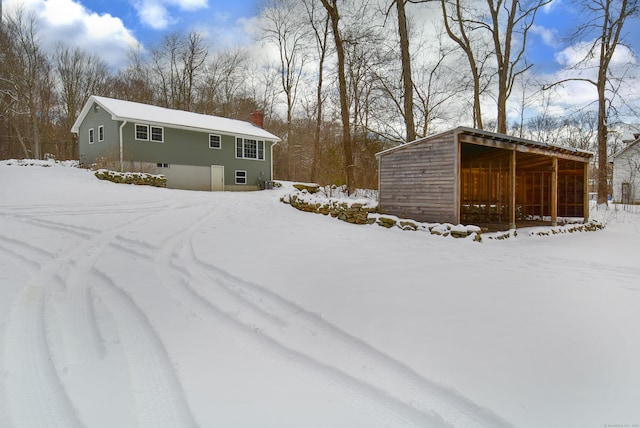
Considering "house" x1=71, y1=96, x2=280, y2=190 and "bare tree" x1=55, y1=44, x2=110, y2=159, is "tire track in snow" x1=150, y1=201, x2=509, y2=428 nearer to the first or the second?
"house" x1=71, y1=96, x2=280, y2=190

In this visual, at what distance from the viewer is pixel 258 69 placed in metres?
30.7

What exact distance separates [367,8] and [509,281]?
13606mm

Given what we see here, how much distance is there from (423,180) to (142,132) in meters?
16.0

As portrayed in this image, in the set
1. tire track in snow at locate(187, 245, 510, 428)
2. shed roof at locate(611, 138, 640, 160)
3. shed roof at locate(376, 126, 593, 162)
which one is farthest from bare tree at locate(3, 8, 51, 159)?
shed roof at locate(611, 138, 640, 160)

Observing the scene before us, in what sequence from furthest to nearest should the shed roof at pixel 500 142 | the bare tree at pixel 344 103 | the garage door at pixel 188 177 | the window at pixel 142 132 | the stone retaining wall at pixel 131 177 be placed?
the garage door at pixel 188 177, the window at pixel 142 132, the stone retaining wall at pixel 131 177, the bare tree at pixel 344 103, the shed roof at pixel 500 142

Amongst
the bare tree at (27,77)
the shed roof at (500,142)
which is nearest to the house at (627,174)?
the shed roof at (500,142)

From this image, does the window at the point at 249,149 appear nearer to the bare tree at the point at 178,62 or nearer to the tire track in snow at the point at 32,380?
the bare tree at the point at 178,62

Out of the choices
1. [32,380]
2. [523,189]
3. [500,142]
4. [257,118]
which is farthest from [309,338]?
[257,118]

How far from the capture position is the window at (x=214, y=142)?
2161 cm

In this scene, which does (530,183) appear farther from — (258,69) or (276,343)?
(258,69)

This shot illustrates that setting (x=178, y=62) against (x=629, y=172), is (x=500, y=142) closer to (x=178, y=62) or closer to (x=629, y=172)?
(x=629, y=172)

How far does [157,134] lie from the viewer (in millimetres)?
19406

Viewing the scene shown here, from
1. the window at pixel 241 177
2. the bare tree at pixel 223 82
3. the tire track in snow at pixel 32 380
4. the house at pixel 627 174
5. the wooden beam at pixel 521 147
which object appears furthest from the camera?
the bare tree at pixel 223 82

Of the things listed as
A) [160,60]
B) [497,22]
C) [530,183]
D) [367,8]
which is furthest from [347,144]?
[160,60]
